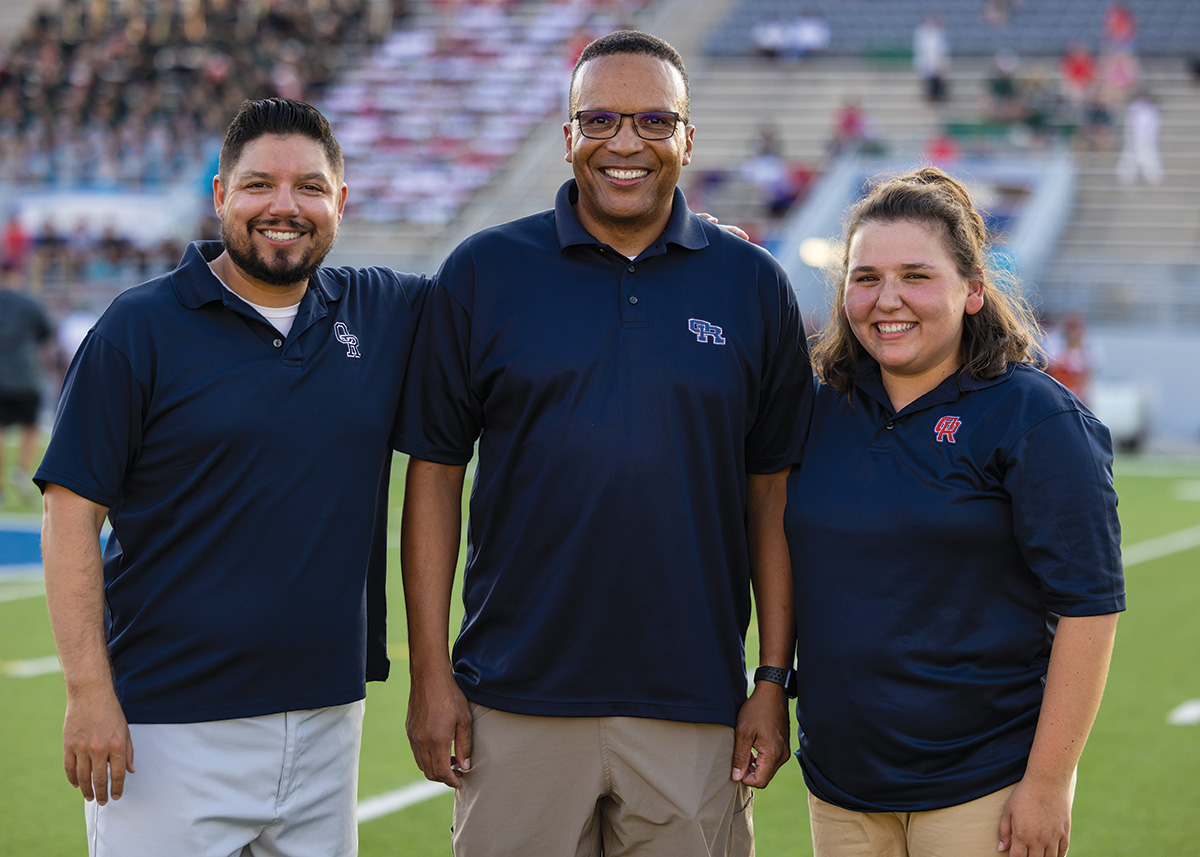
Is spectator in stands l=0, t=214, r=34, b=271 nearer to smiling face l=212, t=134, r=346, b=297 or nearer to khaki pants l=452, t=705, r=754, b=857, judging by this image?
smiling face l=212, t=134, r=346, b=297

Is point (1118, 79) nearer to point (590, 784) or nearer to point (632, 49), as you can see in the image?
point (632, 49)

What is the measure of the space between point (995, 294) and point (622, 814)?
1366 millimetres

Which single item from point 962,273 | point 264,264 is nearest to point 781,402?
point 962,273

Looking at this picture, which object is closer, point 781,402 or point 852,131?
point 781,402

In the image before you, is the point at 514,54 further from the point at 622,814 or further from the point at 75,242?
the point at 622,814

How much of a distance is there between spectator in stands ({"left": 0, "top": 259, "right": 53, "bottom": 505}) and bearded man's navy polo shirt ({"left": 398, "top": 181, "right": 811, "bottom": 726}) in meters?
9.75

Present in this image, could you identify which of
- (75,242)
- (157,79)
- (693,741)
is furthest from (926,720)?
(157,79)

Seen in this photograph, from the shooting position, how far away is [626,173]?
2871mm

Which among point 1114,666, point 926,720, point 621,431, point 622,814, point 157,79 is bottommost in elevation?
point 1114,666

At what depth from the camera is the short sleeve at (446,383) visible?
9.51 feet

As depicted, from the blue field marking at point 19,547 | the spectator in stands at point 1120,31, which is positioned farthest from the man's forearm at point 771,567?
the spectator in stands at point 1120,31

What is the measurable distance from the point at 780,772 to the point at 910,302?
327 cm

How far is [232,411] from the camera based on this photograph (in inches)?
110

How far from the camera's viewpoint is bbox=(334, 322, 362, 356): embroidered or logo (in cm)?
296
